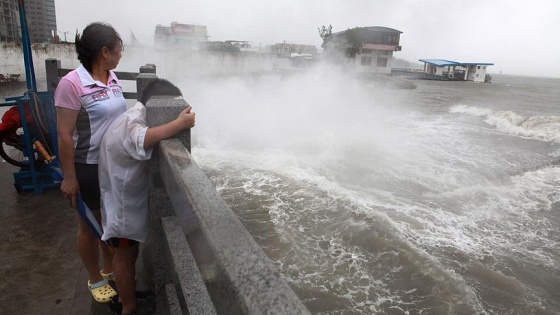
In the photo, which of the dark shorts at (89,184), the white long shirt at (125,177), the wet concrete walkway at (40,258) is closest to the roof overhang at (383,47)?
the wet concrete walkway at (40,258)

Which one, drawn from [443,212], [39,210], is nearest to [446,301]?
[443,212]

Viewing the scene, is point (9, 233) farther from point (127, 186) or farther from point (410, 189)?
point (410, 189)

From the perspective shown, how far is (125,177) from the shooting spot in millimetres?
1978

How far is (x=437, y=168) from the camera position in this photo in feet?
32.1

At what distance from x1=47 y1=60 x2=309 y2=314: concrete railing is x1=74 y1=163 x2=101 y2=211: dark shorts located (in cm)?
52

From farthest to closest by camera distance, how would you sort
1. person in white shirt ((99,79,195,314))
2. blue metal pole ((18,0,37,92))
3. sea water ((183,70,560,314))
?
sea water ((183,70,560,314)) → blue metal pole ((18,0,37,92)) → person in white shirt ((99,79,195,314))

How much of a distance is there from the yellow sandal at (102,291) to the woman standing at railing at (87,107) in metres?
0.60

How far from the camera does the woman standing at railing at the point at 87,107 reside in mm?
2047

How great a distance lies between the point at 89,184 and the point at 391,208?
5824 mm

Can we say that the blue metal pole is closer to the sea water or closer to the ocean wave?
the sea water

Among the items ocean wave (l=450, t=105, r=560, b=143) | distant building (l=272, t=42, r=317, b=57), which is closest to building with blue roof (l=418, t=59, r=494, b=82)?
distant building (l=272, t=42, r=317, b=57)

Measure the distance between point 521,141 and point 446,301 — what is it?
13486 millimetres

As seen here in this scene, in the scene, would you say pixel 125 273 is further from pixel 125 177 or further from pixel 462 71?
pixel 462 71

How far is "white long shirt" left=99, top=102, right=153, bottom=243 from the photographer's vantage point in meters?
1.88
